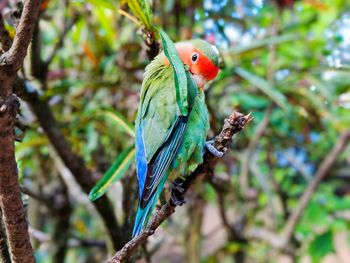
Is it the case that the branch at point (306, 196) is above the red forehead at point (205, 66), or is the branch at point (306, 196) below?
below

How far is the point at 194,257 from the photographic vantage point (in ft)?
5.22

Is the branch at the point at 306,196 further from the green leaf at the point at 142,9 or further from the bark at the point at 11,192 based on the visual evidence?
the bark at the point at 11,192

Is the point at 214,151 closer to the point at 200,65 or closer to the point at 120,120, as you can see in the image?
the point at 200,65

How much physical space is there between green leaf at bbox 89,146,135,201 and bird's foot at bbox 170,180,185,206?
3.6 inches

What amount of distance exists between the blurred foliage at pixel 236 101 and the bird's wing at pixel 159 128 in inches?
15.8

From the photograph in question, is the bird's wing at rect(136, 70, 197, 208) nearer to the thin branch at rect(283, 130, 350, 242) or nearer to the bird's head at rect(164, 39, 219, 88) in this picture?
the bird's head at rect(164, 39, 219, 88)

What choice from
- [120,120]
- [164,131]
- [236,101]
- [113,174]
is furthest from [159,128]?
[236,101]

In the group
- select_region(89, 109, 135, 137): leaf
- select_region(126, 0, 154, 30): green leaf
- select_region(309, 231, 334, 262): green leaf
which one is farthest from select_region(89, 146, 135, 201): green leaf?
select_region(309, 231, 334, 262): green leaf

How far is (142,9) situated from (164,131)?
190 mm

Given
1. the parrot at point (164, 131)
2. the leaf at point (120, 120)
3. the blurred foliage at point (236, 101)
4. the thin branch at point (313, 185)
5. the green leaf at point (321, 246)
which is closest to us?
the parrot at point (164, 131)

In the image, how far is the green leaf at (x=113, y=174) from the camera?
29.7 inches

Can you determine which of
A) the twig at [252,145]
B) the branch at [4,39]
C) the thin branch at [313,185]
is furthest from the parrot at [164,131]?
the thin branch at [313,185]

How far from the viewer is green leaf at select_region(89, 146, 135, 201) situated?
2.48ft

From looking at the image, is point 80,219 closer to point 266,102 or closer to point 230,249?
point 230,249
